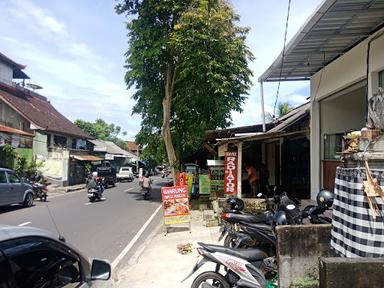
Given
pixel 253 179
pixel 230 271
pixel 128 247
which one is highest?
pixel 253 179

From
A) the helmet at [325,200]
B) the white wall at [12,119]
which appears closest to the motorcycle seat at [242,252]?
the helmet at [325,200]

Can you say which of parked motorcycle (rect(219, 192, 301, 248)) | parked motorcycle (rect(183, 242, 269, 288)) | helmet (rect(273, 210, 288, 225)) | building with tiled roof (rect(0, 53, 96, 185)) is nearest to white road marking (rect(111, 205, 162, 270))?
parked motorcycle (rect(219, 192, 301, 248))

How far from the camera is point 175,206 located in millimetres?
12227

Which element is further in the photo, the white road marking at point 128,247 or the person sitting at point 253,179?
the person sitting at point 253,179

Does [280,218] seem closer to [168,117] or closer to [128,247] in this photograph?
[128,247]

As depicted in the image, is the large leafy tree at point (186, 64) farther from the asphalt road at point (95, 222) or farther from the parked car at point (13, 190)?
the parked car at point (13, 190)

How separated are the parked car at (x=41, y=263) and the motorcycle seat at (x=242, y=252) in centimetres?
226

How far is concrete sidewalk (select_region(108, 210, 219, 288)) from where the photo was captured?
23.0 feet

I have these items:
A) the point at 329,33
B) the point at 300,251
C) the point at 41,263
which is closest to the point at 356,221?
the point at 300,251

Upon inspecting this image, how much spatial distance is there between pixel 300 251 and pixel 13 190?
14.8 m

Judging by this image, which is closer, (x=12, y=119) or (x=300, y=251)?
(x=300, y=251)

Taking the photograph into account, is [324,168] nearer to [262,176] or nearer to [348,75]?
[348,75]

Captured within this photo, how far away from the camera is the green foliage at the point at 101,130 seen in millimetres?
70500

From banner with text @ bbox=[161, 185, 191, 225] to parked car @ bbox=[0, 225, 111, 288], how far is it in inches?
345
